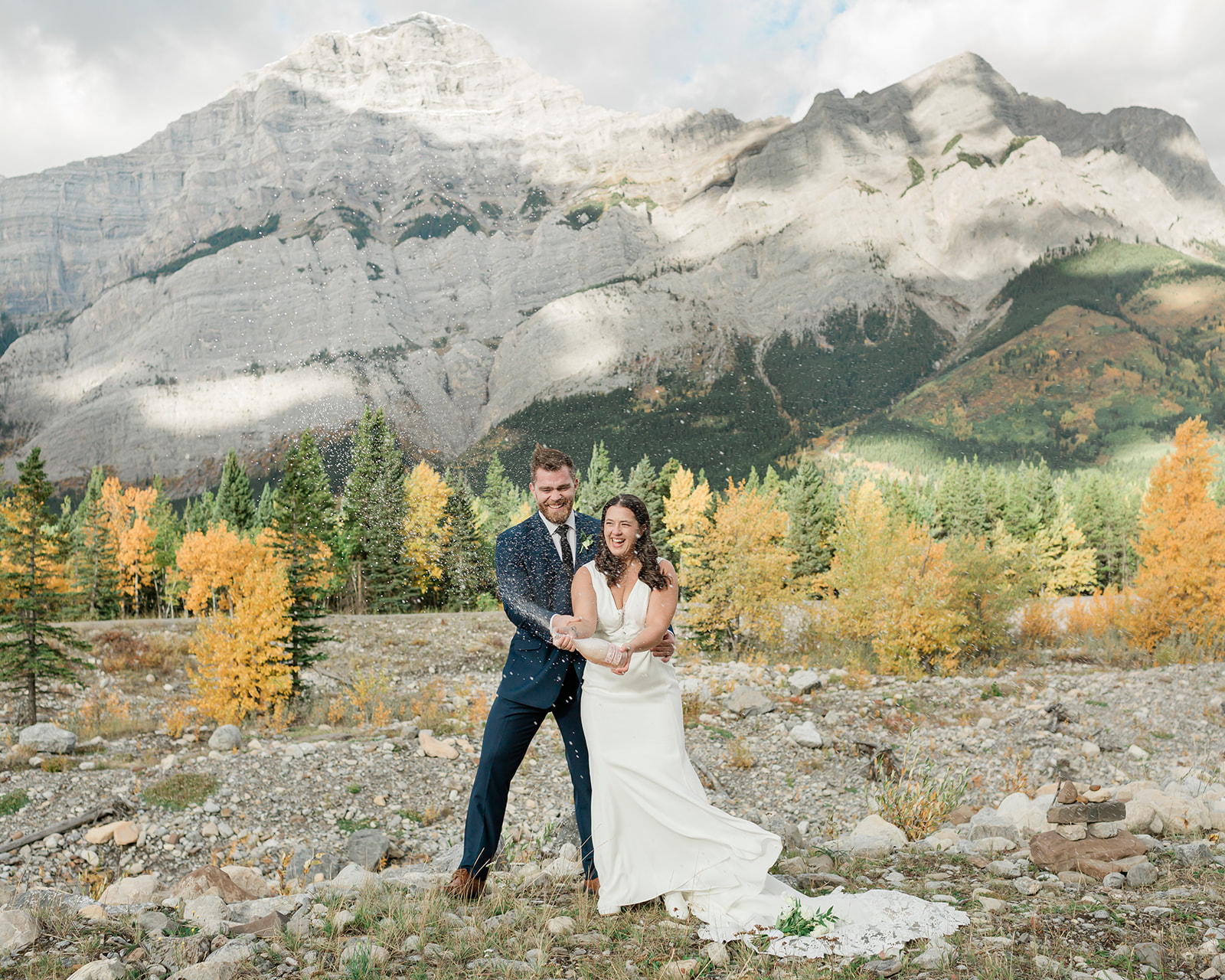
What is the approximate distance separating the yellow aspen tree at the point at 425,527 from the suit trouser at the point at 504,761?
33.5 metres

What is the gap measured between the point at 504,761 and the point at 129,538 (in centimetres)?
4341

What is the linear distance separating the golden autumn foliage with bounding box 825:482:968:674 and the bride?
14765mm

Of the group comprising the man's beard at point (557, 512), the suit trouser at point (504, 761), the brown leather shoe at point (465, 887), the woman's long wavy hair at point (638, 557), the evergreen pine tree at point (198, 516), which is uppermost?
the evergreen pine tree at point (198, 516)

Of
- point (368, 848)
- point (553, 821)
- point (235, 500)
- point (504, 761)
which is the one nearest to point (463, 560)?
point (235, 500)

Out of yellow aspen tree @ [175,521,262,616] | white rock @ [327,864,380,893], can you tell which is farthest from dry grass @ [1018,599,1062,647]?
yellow aspen tree @ [175,521,262,616]

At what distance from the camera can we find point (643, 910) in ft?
14.2

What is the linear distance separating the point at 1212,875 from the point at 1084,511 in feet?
204

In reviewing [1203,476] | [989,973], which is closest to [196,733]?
[989,973]

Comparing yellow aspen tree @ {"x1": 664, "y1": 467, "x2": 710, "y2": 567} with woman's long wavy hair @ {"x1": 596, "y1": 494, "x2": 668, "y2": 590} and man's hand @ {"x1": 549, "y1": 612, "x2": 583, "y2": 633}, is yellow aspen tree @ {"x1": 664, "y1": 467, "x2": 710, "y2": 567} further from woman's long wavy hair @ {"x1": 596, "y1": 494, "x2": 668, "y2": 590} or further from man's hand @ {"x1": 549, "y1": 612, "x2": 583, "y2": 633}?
man's hand @ {"x1": 549, "y1": 612, "x2": 583, "y2": 633}

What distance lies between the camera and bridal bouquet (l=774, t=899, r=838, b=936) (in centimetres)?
379

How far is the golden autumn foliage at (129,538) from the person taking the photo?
39250 mm

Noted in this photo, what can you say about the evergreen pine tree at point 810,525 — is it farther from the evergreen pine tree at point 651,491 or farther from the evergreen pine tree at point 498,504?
the evergreen pine tree at point 498,504

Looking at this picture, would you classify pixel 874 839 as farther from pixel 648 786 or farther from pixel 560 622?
pixel 560 622

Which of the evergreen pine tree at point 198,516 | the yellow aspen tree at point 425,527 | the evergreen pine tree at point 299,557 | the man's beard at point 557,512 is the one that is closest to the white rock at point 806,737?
the man's beard at point 557,512
